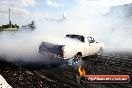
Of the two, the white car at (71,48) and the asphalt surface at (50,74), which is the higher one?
the white car at (71,48)

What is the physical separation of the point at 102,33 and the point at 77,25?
4662mm

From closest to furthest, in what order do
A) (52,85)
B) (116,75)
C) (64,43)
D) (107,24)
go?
1. (52,85)
2. (116,75)
3. (64,43)
4. (107,24)

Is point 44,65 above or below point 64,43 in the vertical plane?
below

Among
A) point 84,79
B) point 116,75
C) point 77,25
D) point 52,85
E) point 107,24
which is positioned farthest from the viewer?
point 107,24

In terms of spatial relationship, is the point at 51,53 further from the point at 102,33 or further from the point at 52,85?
the point at 102,33

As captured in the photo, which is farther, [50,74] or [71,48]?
[71,48]

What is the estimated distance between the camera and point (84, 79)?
35.7 ft

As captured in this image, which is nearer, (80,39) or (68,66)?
(68,66)

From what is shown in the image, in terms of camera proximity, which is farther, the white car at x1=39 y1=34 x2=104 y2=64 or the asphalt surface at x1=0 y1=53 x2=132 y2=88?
the white car at x1=39 y1=34 x2=104 y2=64

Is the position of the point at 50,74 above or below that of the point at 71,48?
below

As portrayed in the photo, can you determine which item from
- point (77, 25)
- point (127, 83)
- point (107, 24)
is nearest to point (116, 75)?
point (127, 83)

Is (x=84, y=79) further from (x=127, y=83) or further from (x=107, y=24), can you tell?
(x=107, y=24)

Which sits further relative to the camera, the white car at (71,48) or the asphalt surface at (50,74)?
the white car at (71,48)

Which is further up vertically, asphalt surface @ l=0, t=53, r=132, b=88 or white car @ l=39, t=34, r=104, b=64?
white car @ l=39, t=34, r=104, b=64
